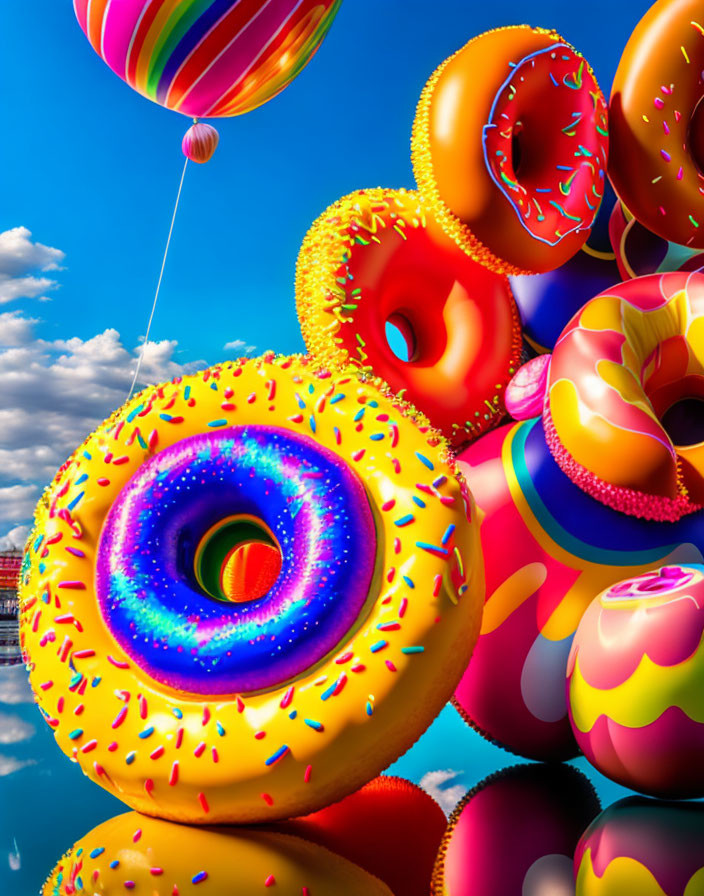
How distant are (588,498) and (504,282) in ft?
2.37

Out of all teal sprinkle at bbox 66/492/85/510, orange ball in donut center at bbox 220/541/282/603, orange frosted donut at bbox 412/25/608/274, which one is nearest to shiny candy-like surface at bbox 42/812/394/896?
teal sprinkle at bbox 66/492/85/510

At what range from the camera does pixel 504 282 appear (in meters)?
2.02

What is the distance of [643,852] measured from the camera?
93 cm

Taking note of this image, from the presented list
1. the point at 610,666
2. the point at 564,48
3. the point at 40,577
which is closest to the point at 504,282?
the point at 564,48

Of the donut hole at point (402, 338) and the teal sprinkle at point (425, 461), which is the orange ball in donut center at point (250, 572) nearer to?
the donut hole at point (402, 338)

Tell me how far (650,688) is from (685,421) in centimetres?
74

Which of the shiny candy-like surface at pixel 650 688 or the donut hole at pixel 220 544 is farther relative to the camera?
the donut hole at pixel 220 544

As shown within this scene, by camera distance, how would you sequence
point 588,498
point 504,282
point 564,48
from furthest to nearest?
1. point 504,282
2. point 564,48
3. point 588,498

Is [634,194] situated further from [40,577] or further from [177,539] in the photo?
[40,577]

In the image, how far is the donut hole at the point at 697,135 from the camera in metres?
1.85

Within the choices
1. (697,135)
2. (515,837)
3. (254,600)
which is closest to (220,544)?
(254,600)

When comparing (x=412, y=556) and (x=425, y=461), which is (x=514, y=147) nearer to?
(x=425, y=461)

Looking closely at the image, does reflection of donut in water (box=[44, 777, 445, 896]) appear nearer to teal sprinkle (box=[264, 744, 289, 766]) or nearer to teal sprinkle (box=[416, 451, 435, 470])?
teal sprinkle (box=[264, 744, 289, 766])

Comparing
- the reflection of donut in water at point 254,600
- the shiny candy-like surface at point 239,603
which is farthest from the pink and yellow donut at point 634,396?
the shiny candy-like surface at point 239,603
